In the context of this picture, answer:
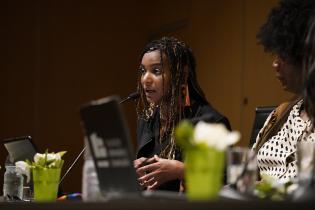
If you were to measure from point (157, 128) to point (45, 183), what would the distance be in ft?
3.40

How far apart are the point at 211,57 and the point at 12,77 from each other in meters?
1.67

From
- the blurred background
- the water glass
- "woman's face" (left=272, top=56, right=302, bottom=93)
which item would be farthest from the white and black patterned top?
the blurred background

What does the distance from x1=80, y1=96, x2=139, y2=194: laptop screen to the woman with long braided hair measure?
3.83ft

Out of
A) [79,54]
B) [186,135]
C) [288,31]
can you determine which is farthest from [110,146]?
[79,54]

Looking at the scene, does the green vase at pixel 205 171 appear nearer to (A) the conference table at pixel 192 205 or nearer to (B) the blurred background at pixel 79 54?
(A) the conference table at pixel 192 205

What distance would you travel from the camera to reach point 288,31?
179cm

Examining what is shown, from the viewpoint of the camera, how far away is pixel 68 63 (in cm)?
529

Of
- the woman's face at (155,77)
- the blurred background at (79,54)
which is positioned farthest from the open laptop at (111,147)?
the blurred background at (79,54)

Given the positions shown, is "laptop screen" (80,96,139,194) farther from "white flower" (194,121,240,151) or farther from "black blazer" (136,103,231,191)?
"black blazer" (136,103,231,191)

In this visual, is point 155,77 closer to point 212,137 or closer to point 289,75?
point 289,75

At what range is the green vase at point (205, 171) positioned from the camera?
3.91ft

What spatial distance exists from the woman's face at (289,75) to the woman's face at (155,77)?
2.83 feet

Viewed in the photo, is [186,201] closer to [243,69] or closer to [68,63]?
[243,69]

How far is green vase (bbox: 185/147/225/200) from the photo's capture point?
1190 millimetres
